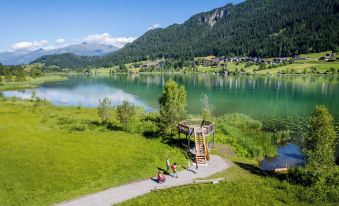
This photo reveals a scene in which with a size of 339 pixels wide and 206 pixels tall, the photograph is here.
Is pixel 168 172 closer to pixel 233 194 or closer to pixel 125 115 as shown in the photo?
pixel 233 194

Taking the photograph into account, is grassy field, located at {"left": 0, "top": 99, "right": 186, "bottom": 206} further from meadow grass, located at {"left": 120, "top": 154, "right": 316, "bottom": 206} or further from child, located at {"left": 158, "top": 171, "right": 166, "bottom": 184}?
meadow grass, located at {"left": 120, "top": 154, "right": 316, "bottom": 206}

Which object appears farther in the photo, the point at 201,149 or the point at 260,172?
the point at 201,149

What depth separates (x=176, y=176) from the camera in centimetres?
4419

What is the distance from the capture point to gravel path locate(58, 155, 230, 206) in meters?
36.8

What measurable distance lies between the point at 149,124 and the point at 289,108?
66.3 m

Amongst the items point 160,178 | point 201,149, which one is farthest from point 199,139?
point 160,178

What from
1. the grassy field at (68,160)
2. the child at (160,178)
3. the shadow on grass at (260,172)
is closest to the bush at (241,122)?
the grassy field at (68,160)

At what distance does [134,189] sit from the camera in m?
40.4

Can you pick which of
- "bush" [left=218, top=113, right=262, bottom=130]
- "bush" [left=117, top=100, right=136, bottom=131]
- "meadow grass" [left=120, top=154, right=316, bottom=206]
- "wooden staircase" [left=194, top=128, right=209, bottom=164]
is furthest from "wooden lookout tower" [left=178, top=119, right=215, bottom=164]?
"bush" [left=218, top=113, right=262, bottom=130]

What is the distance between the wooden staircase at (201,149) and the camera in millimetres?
50422

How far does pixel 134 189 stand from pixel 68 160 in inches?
505

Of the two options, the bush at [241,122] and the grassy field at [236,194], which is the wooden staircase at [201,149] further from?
the bush at [241,122]

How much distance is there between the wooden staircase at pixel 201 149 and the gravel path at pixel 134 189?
1.57 meters

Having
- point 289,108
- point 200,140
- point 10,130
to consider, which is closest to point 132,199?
point 200,140
